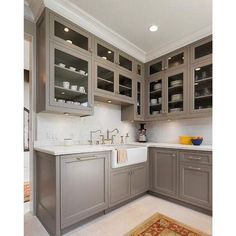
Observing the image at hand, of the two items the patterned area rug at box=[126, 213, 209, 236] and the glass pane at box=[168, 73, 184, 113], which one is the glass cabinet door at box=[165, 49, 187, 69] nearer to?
the glass pane at box=[168, 73, 184, 113]

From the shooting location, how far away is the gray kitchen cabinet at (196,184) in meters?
2.10

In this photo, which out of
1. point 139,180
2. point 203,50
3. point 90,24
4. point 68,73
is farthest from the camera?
point 139,180

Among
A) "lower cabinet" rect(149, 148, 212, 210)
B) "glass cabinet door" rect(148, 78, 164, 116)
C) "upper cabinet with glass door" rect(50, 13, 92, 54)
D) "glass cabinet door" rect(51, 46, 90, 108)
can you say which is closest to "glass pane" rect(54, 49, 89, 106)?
"glass cabinet door" rect(51, 46, 90, 108)

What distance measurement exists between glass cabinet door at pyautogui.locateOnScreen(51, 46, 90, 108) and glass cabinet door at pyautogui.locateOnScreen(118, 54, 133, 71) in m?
0.75

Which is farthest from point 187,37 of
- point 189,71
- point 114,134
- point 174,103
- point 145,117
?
point 114,134

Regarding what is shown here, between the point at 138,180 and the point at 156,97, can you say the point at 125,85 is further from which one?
the point at 138,180

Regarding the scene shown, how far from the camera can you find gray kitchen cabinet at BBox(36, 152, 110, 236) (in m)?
1.64

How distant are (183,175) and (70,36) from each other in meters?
2.54

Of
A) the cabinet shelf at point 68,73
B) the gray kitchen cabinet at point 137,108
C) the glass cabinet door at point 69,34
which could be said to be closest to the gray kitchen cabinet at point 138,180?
the gray kitchen cabinet at point 137,108

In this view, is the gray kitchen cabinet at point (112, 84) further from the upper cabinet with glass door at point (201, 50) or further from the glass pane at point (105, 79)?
the upper cabinet with glass door at point (201, 50)

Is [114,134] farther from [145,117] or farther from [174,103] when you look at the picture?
[174,103]

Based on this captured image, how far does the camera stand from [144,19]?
220 centimetres

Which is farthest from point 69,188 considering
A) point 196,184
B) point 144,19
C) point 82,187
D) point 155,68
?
point 155,68
